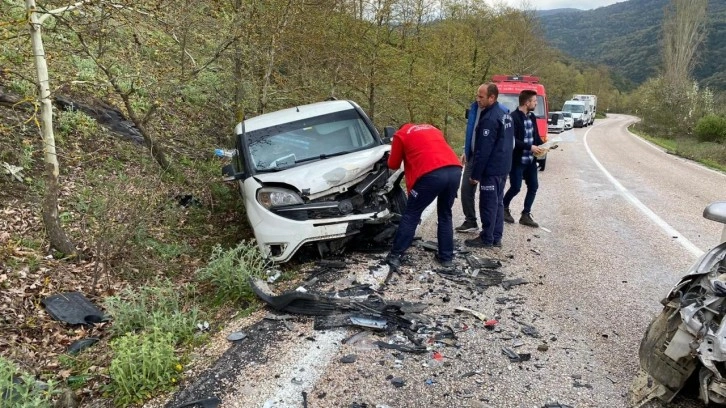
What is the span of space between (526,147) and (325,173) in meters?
2.97

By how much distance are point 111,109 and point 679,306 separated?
9.94 meters

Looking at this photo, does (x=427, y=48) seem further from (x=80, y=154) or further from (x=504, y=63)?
(x=504, y=63)

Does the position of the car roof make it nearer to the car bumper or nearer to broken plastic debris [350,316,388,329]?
the car bumper

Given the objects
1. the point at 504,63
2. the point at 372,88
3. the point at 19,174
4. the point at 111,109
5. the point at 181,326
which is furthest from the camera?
the point at 504,63

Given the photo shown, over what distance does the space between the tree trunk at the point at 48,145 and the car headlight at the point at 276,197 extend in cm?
204

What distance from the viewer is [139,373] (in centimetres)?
292

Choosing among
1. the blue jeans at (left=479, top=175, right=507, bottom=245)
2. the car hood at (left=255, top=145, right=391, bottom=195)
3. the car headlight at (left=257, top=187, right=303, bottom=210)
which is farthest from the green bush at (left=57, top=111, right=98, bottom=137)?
Answer: the blue jeans at (left=479, top=175, right=507, bottom=245)

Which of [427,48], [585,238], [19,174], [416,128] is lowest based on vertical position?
[585,238]

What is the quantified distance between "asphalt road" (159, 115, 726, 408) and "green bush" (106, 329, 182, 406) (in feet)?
0.53

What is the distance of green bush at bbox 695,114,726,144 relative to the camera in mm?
23031

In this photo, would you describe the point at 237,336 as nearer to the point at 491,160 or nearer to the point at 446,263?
the point at 446,263

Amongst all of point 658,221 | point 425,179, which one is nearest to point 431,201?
point 425,179

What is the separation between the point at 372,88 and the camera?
514 inches

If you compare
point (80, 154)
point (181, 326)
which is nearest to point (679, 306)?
point (181, 326)
